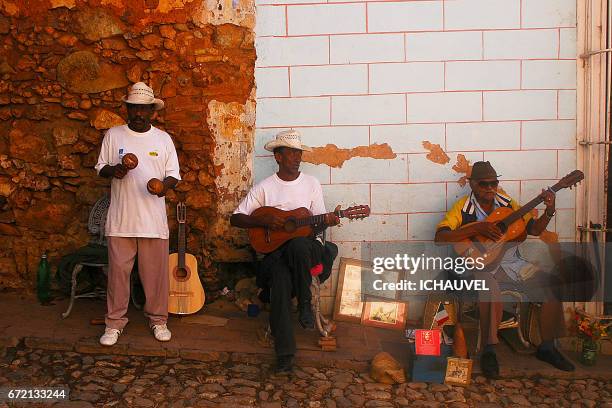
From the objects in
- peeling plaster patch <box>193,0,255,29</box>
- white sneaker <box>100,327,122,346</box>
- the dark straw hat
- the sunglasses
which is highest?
peeling plaster patch <box>193,0,255,29</box>

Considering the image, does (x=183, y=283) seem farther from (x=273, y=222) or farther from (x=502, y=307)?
(x=502, y=307)

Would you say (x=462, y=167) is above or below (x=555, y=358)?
above

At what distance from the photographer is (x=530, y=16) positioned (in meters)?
5.21

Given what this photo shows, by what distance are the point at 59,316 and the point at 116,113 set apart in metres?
1.75

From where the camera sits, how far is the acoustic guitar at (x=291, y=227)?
15.3ft

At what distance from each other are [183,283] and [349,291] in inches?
55.0

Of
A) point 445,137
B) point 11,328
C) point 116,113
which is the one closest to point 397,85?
point 445,137

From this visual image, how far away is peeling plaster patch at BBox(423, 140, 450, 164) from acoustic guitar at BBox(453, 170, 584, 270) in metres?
0.74

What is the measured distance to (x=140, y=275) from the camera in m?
4.75

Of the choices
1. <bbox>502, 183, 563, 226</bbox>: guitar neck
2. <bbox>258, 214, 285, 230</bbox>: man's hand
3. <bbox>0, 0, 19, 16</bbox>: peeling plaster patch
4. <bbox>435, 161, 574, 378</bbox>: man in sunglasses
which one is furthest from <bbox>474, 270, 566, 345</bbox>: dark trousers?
<bbox>0, 0, 19, 16</bbox>: peeling plaster patch

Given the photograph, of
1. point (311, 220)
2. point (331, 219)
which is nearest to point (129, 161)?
point (311, 220)

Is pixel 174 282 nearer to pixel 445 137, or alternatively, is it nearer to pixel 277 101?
pixel 277 101

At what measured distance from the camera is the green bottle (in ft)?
17.8

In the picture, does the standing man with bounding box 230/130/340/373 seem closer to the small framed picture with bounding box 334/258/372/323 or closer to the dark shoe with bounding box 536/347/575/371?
the small framed picture with bounding box 334/258/372/323
